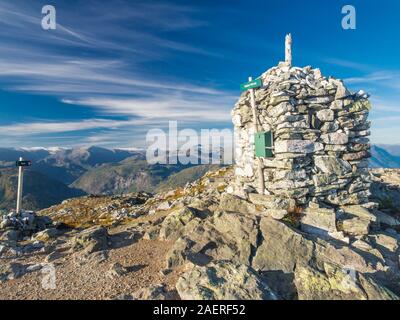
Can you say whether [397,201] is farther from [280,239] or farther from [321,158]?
[280,239]

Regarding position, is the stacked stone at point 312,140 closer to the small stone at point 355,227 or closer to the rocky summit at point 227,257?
the rocky summit at point 227,257

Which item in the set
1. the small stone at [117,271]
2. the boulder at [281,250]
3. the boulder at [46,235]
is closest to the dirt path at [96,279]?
the small stone at [117,271]

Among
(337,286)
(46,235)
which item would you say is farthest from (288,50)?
(46,235)

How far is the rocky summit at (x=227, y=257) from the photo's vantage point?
39.4 feet

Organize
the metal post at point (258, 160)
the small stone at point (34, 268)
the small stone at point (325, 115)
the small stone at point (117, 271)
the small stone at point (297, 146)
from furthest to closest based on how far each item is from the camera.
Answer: the small stone at point (325, 115) → the metal post at point (258, 160) → the small stone at point (297, 146) → the small stone at point (34, 268) → the small stone at point (117, 271)

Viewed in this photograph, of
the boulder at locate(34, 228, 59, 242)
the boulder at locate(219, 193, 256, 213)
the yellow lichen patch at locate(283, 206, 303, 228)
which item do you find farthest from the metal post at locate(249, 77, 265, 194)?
the boulder at locate(34, 228, 59, 242)

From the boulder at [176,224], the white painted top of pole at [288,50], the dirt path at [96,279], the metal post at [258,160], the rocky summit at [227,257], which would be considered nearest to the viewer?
the rocky summit at [227,257]

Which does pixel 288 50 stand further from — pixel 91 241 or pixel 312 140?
pixel 91 241

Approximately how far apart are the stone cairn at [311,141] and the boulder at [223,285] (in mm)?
9025

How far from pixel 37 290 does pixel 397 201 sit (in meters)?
29.9

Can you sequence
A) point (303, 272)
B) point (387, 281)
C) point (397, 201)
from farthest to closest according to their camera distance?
1. point (397, 201)
2. point (387, 281)
3. point (303, 272)

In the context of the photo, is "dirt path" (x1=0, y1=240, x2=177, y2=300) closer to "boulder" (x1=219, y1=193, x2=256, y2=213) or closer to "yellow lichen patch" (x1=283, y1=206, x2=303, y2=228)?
"boulder" (x1=219, y1=193, x2=256, y2=213)

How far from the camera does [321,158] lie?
20688 millimetres
